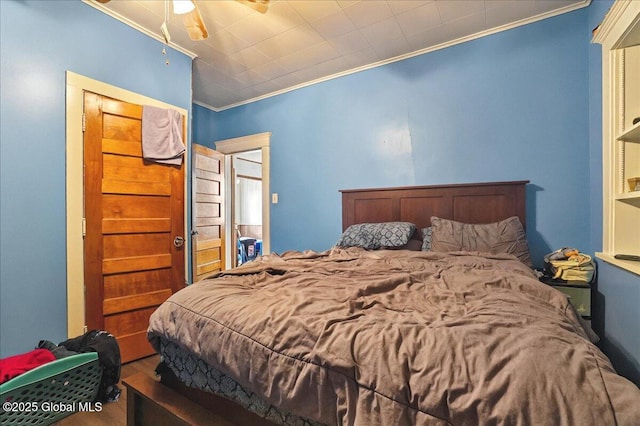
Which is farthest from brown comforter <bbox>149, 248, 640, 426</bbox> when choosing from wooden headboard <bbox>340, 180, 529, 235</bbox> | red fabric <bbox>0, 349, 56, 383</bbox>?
wooden headboard <bbox>340, 180, 529, 235</bbox>

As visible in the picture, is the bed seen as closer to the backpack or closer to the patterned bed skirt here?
the patterned bed skirt

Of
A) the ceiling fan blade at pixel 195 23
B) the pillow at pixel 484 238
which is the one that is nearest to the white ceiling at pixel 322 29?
the ceiling fan blade at pixel 195 23

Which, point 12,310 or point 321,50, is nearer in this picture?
point 12,310

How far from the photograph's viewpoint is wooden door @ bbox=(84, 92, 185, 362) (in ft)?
6.95

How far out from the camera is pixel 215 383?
3.24ft

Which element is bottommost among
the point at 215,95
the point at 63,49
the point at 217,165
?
the point at 217,165

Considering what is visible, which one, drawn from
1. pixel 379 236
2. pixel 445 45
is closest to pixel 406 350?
pixel 379 236

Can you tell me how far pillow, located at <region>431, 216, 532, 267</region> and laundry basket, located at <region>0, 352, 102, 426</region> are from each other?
2.35 m

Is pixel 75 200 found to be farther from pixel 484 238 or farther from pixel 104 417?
pixel 484 238

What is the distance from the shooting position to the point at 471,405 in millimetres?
581

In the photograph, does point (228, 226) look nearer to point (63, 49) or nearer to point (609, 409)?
point (63, 49)

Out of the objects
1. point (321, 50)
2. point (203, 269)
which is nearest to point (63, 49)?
point (321, 50)

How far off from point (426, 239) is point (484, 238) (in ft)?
1.38

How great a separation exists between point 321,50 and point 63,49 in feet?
6.44
